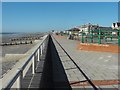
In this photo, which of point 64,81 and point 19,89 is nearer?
point 19,89

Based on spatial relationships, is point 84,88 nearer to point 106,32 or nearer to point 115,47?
point 115,47

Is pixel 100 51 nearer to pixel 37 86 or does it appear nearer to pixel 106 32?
pixel 106 32

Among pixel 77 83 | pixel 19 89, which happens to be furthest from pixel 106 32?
pixel 19 89

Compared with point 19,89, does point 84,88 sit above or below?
below

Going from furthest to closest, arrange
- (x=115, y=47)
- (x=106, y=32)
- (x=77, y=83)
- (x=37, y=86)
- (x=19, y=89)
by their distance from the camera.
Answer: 1. (x=106, y=32)
2. (x=115, y=47)
3. (x=77, y=83)
4. (x=37, y=86)
5. (x=19, y=89)

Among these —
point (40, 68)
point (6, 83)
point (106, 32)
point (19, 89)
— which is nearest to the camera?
point (6, 83)

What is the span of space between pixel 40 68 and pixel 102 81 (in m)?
2.21

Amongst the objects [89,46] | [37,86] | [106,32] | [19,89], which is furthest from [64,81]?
[106,32]

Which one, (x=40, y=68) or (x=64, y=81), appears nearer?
(x=40, y=68)

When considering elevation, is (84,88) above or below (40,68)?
below

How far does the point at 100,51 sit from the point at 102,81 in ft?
38.7

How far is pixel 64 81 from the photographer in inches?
346

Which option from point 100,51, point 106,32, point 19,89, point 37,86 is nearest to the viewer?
point 19,89

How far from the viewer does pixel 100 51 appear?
2050 centimetres
